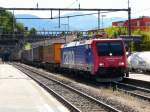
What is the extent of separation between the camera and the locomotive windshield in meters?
31.7

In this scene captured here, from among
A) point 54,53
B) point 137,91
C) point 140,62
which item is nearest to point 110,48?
point 137,91

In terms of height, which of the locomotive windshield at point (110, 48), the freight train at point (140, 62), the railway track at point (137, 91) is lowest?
the railway track at point (137, 91)

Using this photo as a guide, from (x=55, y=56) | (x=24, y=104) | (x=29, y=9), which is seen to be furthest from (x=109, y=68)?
(x=55, y=56)

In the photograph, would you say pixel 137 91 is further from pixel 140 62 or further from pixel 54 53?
pixel 54 53

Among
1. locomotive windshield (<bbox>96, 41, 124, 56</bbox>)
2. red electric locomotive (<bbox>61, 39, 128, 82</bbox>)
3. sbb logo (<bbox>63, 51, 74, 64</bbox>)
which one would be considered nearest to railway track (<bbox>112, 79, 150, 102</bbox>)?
red electric locomotive (<bbox>61, 39, 128, 82</bbox>)

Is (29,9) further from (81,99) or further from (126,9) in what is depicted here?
(81,99)

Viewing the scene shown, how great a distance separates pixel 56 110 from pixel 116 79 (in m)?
13.4

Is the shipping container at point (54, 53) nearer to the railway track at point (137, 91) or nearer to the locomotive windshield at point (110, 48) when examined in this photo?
the locomotive windshield at point (110, 48)

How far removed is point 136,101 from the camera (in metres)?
21.0

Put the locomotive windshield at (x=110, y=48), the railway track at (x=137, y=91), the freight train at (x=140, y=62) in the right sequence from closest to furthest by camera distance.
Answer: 1. the railway track at (x=137, y=91)
2. the locomotive windshield at (x=110, y=48)
3. the freight train at (x=140, y=62)

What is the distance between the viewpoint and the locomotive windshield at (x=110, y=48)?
31684 mm

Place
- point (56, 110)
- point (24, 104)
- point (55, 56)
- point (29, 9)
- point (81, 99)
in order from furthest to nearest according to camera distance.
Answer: point (55, 56), point (29, 9), point (81, 99), point (24, 104), point (56, 110)

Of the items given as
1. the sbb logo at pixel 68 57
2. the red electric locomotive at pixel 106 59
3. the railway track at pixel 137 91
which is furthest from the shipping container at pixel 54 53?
the railway track at pixel 137 91

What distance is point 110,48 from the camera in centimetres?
3189
